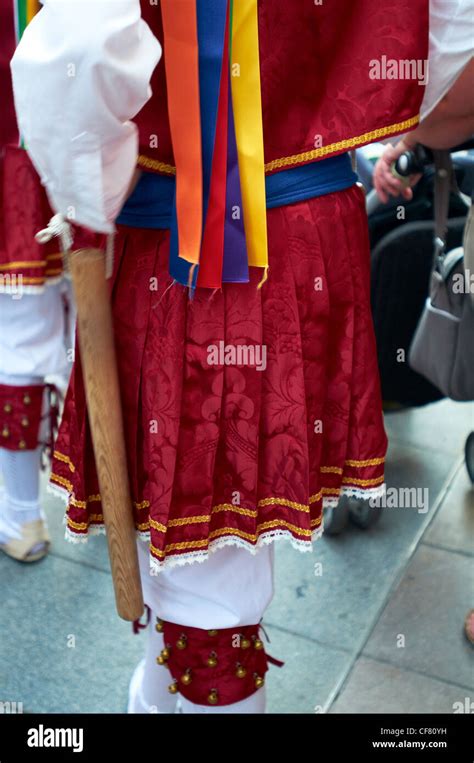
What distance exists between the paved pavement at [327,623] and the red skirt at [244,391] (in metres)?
0.82

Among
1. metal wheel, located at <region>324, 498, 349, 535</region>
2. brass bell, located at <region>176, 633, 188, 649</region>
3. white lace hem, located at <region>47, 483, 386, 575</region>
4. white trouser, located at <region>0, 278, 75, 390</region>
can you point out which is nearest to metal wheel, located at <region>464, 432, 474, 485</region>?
metal wheel, located at <region>324, 498, 349, 535</region>

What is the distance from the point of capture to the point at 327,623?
2.34m

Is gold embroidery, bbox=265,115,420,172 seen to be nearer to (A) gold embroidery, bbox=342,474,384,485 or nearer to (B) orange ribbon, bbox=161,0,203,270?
(B) orange ribbon, bbox=161,0,203,270

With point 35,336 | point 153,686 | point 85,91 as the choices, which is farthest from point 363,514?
point 85,91

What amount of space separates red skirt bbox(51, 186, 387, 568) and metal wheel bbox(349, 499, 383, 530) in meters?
1.14

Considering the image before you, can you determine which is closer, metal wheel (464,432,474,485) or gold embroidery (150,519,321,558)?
gold embroidery (150,519,321,558)

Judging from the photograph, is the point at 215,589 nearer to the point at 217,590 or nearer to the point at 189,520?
the point at 217,590

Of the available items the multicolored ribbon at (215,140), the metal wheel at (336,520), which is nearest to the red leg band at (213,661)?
the multicolored ribbon at (215,140)

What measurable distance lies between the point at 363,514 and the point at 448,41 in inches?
61.7

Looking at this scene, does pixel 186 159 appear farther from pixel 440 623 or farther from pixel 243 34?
pixel 440 623

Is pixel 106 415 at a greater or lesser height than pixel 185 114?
lesser

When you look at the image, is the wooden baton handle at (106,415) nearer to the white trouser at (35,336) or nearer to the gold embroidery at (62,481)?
the gold embroidery at (62,481)

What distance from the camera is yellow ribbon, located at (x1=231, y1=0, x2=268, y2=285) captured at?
121 centimetres

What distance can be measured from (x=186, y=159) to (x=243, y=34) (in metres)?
0.18
